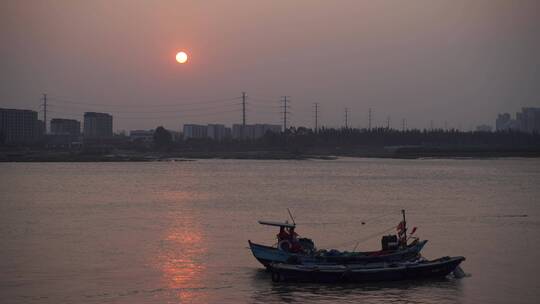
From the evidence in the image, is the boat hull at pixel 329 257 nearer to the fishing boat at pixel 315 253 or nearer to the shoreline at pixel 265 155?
the fishing boat at pixel 315 253

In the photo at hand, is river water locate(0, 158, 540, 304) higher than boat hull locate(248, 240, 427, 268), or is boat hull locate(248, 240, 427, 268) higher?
boat hull locate(248, 240, 427, 268)

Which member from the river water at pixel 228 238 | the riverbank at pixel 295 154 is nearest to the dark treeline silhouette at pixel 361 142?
the riverbank at pixel 295 154

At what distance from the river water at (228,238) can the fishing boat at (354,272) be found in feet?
0.88

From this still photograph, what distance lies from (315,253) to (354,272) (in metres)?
1.58

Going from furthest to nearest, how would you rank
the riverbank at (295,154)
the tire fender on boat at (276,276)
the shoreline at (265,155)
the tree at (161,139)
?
the tree at (161,139) < the riverbank at (295,154) < the shoreline at (265,155) < the tire fender on boat at (276,276)

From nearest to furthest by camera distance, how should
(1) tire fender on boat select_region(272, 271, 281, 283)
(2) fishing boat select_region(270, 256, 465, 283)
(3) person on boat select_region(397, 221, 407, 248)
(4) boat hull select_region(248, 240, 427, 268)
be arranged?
1. (2) fishing boat select_region(270, 256, 465, 283)
2. (1) tire fender on boat select_region(272, 271, 281, 283)
3. (4) boat hull select_region(248, 240, 427, 268)
4. (3) person on boat select_region(397, 221, 407, 248)

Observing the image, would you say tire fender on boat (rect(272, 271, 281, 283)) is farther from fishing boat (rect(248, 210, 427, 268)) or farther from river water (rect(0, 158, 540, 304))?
fishing boat (rect(248, 210, 427, 268))

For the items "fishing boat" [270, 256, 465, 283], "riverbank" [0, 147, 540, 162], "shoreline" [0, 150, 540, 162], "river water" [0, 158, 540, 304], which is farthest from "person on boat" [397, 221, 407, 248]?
"riverbank" [0, 147, 540, 162]

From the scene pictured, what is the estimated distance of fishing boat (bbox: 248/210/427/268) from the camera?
72.8 ft

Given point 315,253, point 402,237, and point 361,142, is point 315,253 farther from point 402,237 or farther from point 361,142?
point 361,142

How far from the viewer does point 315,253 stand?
22.6 m

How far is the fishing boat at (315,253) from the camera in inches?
874

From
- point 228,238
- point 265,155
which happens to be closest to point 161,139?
point 265,155

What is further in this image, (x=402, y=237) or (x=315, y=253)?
(x=402, y=237)
